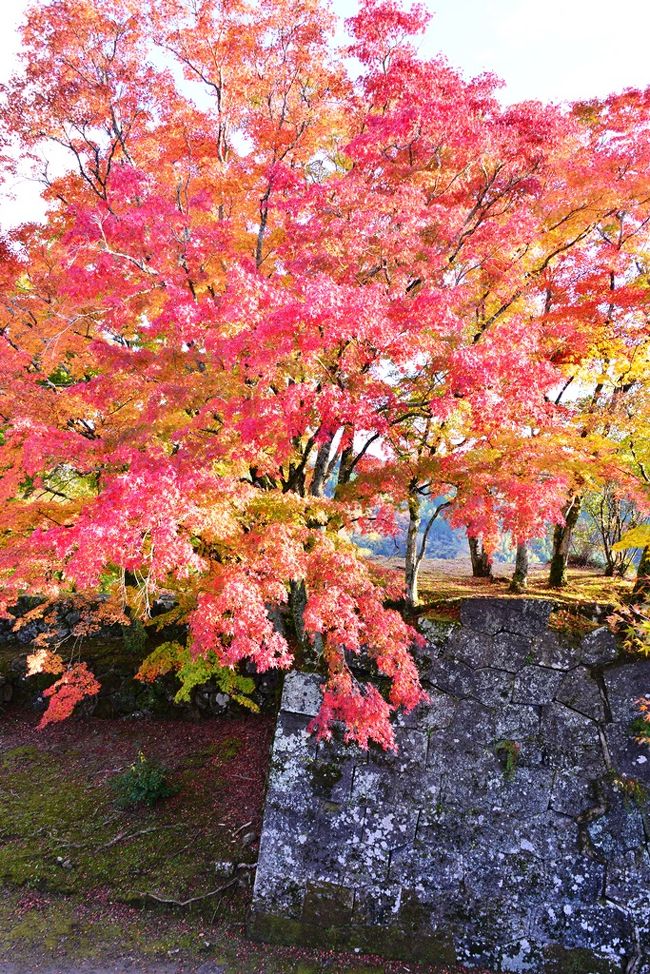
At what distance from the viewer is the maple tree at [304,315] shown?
6293 mm

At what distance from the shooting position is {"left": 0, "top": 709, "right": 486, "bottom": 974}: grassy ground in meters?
6.40

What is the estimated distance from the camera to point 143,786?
8789 millimetres

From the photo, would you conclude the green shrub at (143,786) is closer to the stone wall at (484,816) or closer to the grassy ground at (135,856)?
the grassy ground at (135,856)

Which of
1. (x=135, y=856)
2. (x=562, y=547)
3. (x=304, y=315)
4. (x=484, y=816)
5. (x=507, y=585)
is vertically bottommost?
(x=135, y=856)

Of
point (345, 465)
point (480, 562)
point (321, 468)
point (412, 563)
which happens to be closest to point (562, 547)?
point (480, 562)

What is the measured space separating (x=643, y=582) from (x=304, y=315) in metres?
6.48

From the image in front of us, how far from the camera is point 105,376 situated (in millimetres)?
7426

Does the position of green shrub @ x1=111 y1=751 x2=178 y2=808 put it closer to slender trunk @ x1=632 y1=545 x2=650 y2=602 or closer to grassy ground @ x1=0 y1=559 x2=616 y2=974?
grassy ground @ x1=0 y1=559 x2=616 y2=974

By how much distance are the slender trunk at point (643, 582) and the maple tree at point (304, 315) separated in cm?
174

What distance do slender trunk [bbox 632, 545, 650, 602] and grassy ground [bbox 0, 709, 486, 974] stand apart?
5.50m

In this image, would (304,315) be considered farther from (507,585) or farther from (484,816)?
(507,585)

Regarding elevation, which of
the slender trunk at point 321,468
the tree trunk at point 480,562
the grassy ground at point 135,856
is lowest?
the grassy ground at point 135,856

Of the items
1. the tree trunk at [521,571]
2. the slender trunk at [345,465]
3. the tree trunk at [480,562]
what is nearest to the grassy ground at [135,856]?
the slender trunk at [345,465]

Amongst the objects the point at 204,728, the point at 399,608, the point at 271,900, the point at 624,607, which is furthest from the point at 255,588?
the point at 204,728
